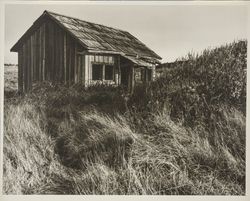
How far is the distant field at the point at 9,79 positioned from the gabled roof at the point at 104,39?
0.51 ft

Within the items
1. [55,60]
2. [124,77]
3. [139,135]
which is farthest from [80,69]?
[139,135]

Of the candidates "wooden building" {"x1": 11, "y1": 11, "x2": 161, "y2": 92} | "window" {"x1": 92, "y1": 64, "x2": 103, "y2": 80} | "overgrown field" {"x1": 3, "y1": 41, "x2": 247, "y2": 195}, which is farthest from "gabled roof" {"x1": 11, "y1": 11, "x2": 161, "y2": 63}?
"overgrown field" {"x1": 3, "y1": 41, "x2": 247, "y2": 195}

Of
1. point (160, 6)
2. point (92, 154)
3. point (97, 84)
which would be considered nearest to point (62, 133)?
point (92, 154)

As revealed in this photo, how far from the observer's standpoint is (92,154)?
102 inches

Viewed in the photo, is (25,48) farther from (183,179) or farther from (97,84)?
(183,179)

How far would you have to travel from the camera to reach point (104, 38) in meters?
2.70

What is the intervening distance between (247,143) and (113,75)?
39.7 inches

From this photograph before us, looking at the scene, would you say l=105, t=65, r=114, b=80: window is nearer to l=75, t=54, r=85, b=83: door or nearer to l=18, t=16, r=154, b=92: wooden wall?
l=18, t=16, r=154, b=92: wooden wall

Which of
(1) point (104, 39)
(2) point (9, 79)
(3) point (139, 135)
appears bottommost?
(3) point (139, 135)

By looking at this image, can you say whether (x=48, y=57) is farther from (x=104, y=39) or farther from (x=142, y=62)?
(x=142, y=62)

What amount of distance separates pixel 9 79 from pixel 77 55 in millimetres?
487

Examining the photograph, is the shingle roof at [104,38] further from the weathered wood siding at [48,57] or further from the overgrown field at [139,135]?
the overgrown field at [139,135]

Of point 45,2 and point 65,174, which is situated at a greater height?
point 45,2

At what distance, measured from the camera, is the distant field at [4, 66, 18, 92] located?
103 inches
